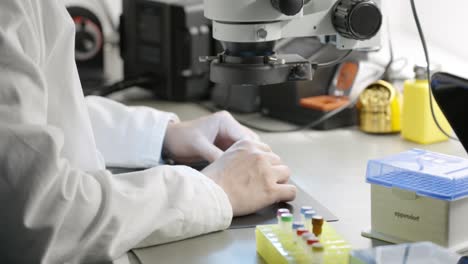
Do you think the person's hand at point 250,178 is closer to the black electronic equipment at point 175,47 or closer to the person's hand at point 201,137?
the person's hand at point 201,137

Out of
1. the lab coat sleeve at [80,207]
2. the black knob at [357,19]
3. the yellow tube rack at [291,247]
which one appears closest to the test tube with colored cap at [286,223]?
the yellow tube rack at [291,247]

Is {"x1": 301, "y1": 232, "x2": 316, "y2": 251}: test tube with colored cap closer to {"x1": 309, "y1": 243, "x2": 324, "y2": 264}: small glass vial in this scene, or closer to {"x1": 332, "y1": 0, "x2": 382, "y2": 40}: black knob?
{"x1": 309, "y1": 243, "x2": 324, "y2": 264}: small glass vial

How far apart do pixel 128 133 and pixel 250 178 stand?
36cm

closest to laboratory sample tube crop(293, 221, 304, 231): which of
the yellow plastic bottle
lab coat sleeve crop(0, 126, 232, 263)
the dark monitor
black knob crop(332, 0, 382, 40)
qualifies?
lab coat sleeve crop(0, 126, 232, 263)

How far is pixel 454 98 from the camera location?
110 centimetres

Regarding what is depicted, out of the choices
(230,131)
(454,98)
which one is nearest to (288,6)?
(454,98)

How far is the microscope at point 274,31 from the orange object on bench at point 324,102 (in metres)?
0.46

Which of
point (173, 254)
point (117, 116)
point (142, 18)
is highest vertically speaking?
point (142, 18)

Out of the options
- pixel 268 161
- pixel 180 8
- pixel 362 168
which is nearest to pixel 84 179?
pixel 268 161

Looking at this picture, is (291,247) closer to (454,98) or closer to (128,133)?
(454,98)

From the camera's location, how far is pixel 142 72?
7.50 feet

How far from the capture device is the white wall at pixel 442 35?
2.25m

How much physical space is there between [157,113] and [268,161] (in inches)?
13.7

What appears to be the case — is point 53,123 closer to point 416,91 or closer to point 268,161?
point 268,161
